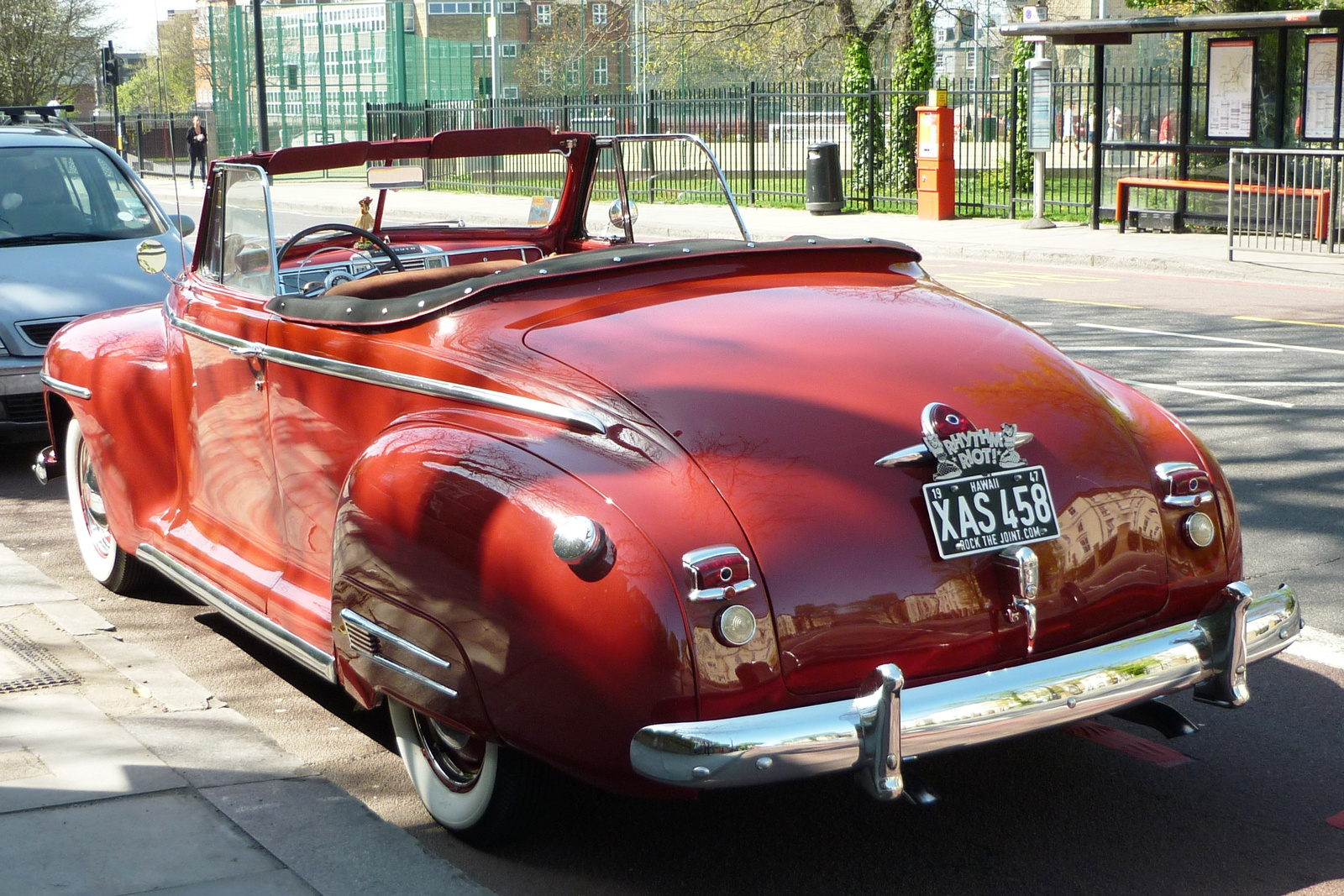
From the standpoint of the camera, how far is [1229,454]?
706 cm

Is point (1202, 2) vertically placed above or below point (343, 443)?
above

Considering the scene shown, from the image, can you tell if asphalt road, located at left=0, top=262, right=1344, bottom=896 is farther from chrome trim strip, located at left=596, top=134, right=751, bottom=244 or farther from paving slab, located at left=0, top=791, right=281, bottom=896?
chrome trim strip, located at left=596, top=134, right=751, bottom=244

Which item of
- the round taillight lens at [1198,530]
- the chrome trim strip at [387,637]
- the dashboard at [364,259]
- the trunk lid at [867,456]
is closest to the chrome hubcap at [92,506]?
the dashboard at [364,259]

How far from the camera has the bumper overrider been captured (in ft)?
8.96

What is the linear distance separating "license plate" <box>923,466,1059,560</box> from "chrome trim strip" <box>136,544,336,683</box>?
163 cm

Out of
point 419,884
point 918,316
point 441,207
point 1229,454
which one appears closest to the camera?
point 419,884

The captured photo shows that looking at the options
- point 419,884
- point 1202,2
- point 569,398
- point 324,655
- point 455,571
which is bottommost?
point 419,884

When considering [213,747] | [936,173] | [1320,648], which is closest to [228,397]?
[213,747]

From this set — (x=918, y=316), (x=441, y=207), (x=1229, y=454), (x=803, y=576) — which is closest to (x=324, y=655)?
(x=803, y=576)

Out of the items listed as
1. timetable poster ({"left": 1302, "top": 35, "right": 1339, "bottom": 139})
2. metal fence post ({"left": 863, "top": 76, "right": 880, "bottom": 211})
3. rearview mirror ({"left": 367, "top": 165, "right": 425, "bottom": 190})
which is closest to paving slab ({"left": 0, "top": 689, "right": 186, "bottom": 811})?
rearview mirror ({"left": 367, "top": 165, "right": 425, "bottom": 190})

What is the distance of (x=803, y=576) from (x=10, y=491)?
5840 millimetres

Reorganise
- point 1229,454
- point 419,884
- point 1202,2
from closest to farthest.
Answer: point 419,884, point 1229,454, point 1202,2

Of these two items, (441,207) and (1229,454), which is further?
(441,207)

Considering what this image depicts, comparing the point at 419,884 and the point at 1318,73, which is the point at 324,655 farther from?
the point at 1318,73
